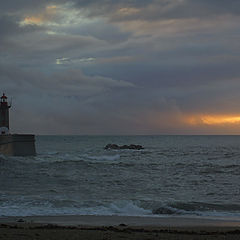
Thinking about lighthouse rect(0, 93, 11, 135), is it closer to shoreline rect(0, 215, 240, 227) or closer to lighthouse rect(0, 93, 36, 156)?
lighthouse rect(0, 93, 36, 156)

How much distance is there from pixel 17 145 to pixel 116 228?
37.6 meters

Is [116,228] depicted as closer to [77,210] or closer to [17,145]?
[77,210]

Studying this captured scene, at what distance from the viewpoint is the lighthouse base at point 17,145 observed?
42.1m

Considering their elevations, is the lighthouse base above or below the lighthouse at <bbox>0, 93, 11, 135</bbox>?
below

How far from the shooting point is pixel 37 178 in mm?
27453

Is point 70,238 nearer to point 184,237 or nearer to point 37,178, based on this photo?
point 184,237

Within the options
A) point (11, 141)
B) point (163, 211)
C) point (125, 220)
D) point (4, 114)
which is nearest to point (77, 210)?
point (125, 220)

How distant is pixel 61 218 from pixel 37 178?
544 inches

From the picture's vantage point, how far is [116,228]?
1155 cm

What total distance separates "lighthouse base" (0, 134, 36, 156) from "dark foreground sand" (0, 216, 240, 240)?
28670 millimetres

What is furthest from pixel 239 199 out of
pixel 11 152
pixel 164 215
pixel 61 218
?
pixel 11 152

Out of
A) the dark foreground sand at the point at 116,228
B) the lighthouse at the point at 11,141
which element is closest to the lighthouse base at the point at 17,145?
the lighthouse at the point at 11,141

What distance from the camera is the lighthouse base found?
4209 centimetres

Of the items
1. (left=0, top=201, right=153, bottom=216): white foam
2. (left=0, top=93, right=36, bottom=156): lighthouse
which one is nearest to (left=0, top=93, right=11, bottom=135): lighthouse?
(left=0, top=93, right=36, bottom=156): lighthouse
